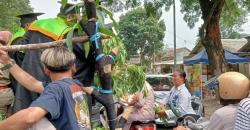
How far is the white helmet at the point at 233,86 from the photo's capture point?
355 centimetres

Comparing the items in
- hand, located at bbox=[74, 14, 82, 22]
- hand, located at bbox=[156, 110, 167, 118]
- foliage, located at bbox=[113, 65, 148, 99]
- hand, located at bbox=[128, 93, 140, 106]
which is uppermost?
hand, located at bbox=[74, 14, 82, 22]

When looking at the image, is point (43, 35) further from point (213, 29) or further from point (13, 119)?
point (213, 29)

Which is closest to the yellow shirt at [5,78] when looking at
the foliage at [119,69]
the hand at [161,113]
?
the foliage at [119,69]

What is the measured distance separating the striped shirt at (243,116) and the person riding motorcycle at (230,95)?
6.7 inches

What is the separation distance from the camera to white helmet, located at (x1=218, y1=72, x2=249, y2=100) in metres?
3.55

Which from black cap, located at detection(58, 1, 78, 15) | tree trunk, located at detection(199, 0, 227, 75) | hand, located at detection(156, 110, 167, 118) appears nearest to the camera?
black cap, located at detection(58, 1, 78, 15)

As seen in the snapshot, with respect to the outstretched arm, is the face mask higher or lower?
higher

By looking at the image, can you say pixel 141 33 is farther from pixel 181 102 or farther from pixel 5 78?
pixel 5 78

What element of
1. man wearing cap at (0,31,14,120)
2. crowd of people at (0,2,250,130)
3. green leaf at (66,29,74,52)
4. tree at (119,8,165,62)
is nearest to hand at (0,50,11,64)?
crowd of people at (0,2,250,130)

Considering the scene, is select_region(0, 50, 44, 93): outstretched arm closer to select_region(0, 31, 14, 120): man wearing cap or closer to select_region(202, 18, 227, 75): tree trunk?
select_region(0, 31, 14, 120): man wearing cap

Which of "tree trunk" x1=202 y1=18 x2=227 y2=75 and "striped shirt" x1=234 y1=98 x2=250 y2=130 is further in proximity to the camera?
"tree trunk" x1=202 y1=18 x2=227 y2=75

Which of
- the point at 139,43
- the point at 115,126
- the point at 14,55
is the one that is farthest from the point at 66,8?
the point at 139,43

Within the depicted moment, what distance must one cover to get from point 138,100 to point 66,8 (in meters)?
3.49

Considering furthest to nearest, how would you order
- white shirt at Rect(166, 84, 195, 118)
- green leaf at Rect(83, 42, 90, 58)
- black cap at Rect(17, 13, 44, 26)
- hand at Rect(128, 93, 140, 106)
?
1. white shirt at Rect(166, 84, 195, 118)
2. hand at Rect(128, 93, 140, 106)
3. black cap at Rect(17, 13, 44, 26)
4. green leaf at Rect(83, 42, 90, 58)
